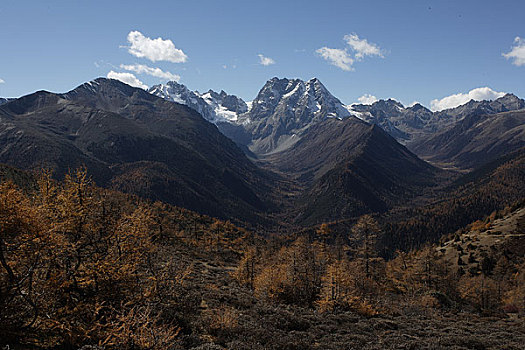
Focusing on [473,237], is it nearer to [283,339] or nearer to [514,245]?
[514,245]

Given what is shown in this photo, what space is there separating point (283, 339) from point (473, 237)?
4267 inches

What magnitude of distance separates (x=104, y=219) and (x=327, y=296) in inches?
972

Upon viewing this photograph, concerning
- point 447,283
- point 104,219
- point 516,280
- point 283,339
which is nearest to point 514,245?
point 516,280

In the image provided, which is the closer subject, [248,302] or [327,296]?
[248,302]

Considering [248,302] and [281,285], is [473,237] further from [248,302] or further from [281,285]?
[248,302]

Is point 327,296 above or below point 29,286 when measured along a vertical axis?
below

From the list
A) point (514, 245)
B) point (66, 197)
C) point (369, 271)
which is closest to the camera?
point (66, 197)

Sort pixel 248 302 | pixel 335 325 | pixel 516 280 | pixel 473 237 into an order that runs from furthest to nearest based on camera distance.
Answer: pixel 473 237 → pixel 516 280 → pixel 248 302 → pixel 335 325

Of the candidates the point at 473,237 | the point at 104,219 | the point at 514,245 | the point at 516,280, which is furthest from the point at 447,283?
the point at 104,219

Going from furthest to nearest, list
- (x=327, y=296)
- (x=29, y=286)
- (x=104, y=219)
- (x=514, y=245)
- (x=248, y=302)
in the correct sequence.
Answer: (x=514, y=245) < (x=327, y=296) < (x=248, y=302) < (x=104, y=219) < (x=29, y=286)

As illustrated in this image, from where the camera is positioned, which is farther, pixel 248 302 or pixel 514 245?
pixel 514 245

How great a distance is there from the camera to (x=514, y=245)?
8562 centimetres

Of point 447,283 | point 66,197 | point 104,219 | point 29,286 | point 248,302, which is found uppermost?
point 66,197

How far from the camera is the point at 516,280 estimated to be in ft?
229
